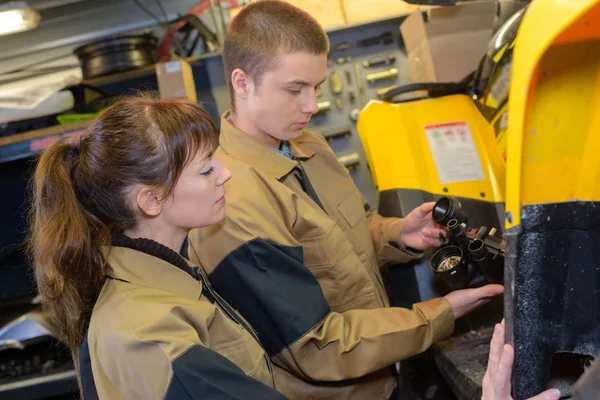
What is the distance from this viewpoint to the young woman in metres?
1.01

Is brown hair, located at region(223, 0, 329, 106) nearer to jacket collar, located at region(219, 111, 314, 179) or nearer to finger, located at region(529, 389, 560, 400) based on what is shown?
jacket collar, located at region(219, 111, 314, 179)

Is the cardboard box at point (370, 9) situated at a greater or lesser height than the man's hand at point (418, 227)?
greater

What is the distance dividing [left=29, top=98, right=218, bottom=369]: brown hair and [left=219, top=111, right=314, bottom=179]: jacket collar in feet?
1.00

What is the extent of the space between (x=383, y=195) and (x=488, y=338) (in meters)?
0.66

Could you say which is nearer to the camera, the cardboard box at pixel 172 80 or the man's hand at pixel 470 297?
the man's hand at pixel 470 297

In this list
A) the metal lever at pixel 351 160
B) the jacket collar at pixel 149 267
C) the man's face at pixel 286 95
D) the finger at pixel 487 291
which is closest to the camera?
the jacket collar at pixel 149 267

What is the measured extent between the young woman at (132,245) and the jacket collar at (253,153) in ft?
0.85

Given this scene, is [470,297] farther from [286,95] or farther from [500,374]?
[286,95]

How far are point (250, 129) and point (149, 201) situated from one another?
19.1 inches

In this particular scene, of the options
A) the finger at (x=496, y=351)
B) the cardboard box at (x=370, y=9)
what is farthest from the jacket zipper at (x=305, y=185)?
the cardboard box at (x=370, y=9)

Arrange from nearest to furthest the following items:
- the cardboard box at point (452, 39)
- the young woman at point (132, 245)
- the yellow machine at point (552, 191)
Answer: the yellow machine at point (552, 191), the young woman at point (132, 245), the cardboard box at point (452, 39)

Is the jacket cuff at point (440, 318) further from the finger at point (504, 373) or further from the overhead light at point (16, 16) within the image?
the overhead light at point (16, 16)

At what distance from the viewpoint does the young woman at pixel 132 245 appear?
1.01 m

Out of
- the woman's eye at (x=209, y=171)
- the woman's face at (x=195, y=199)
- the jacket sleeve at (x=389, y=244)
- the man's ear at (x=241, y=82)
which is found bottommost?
the jacket sleeve at (x=389, y=244)
